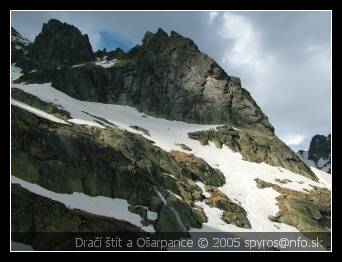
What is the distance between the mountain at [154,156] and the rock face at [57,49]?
21551mm

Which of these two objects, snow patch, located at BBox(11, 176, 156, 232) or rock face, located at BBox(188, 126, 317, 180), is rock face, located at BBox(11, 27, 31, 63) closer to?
rock face, located at BBox(188, 126, 317, 180)

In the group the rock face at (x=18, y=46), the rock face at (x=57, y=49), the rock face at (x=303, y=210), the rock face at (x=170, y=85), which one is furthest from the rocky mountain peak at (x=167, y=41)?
the rock face at (x=18, y=46)

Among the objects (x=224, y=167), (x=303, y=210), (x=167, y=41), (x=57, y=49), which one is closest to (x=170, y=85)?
(x=167, y=41)

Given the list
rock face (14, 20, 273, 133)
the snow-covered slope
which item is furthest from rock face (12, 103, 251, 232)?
rock face (14, 20, 273, 133)

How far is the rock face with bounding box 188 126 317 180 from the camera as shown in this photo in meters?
78.6

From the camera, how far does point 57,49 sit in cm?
14975

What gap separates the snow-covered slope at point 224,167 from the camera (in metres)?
51.3

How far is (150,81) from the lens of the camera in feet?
354

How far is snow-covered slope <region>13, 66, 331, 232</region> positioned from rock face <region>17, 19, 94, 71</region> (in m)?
48.0

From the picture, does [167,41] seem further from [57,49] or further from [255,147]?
[57,49]
